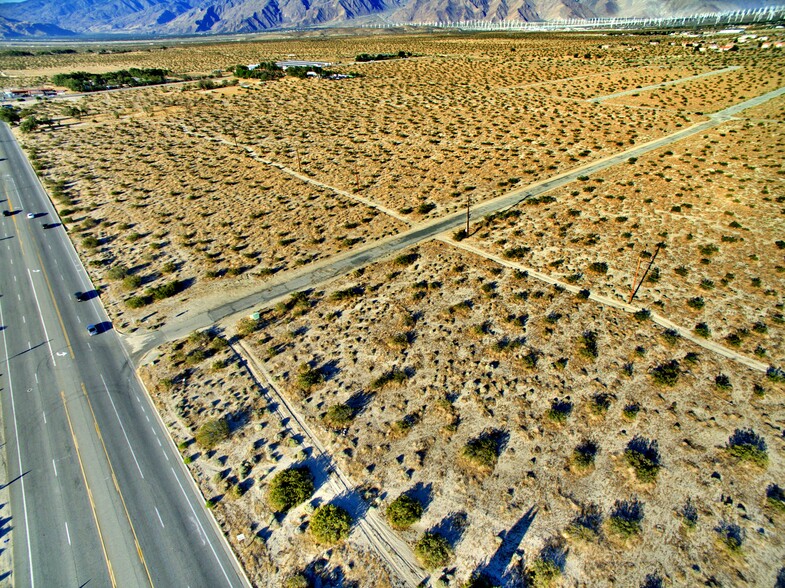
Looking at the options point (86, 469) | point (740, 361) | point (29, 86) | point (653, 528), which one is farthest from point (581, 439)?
point (29, 86)

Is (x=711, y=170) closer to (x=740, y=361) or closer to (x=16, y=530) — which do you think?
(x=740, y=361)

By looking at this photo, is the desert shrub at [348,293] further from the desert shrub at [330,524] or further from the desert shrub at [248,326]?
the desert shrub at [330,524]

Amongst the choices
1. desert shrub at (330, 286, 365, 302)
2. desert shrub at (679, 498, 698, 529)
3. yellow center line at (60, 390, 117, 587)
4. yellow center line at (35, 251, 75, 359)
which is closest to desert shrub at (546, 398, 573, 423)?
desert shrub at (679, 498, 698, 529)

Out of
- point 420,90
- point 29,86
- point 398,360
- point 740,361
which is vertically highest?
point 29,86

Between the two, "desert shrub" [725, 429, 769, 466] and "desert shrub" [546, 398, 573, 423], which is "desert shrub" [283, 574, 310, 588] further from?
"desert shrub" [725, 429, 769, 466]

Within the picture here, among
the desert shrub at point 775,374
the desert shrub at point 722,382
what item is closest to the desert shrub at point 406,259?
the desert shrub at point 722,382

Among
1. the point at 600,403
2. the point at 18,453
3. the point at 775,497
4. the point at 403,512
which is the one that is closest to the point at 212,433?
the point at 18,453

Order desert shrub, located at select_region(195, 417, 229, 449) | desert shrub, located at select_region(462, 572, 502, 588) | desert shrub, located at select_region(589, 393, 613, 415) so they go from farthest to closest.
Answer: desert shrub, located at select_region(589, 393, 613, 415) → desert shrub, located at select_region(195, 417, 229, 449) → desert shrub, located at select_region(462, 572, 502, 588)
